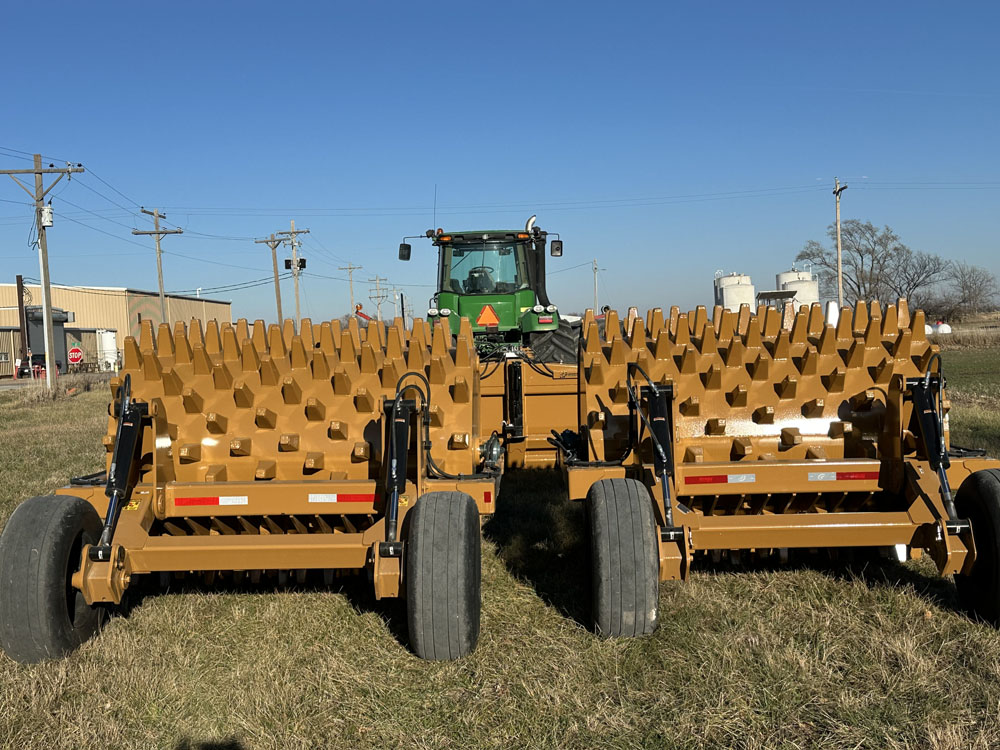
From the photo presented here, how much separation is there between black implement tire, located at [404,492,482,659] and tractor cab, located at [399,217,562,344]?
6.56 meters

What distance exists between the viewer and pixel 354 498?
173 inches

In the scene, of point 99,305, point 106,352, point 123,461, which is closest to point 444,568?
point 123,461

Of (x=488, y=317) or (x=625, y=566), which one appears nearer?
(x=625, y=566)

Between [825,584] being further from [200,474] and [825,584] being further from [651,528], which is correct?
[200,474]

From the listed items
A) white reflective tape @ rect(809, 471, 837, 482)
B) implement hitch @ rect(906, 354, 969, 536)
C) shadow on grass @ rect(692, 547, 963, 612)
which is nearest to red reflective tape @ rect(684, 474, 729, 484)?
white reflective tape @ rect(809, 471, 837, 482)

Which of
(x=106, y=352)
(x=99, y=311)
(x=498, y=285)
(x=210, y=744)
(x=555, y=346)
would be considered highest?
(x=99, y=311)

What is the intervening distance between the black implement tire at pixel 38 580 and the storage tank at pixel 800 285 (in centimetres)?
2703

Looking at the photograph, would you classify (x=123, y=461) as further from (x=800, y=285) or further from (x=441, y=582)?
(x=800, y=285)

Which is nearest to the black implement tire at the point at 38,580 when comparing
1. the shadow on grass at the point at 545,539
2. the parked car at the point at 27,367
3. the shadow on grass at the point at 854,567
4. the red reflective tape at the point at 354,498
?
the red reflective tape at the point at 354,498

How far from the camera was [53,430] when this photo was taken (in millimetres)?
14859

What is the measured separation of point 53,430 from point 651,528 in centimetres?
1392

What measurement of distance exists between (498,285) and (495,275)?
14 centimetres

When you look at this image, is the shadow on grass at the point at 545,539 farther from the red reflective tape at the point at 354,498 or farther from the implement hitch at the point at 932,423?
the implement hitch at the point at 932,423

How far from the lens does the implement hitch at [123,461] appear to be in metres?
4.04
